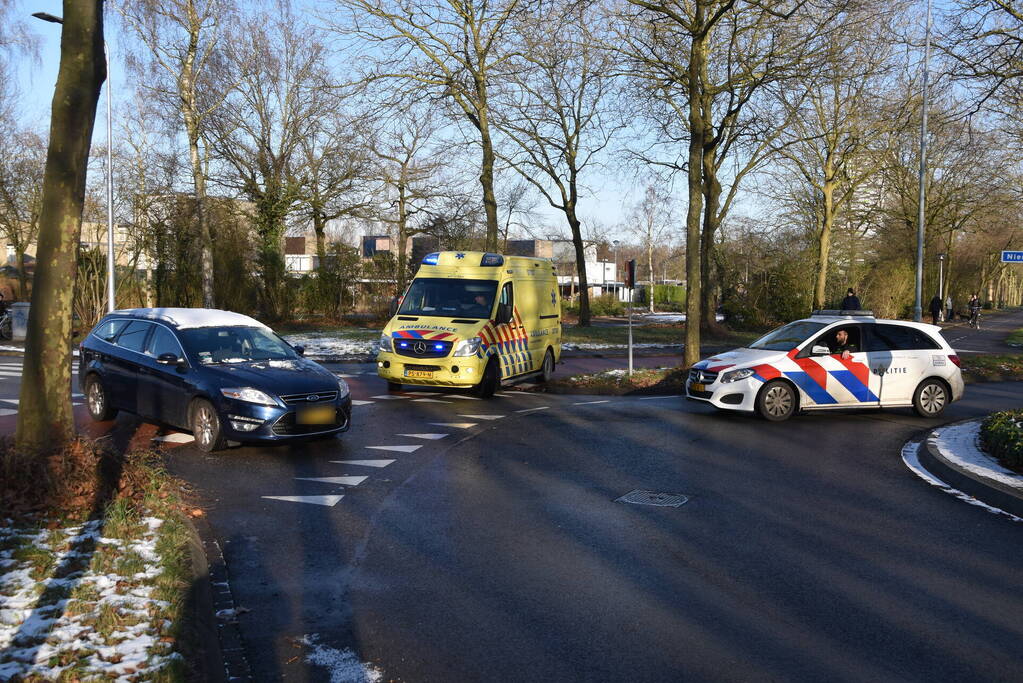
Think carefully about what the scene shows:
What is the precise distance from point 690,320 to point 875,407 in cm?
537

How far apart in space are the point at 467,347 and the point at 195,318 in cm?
484

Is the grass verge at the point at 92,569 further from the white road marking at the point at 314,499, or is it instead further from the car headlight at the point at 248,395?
the car headlight at the point at 248,395

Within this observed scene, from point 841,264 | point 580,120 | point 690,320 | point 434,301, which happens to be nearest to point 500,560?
point 434,301

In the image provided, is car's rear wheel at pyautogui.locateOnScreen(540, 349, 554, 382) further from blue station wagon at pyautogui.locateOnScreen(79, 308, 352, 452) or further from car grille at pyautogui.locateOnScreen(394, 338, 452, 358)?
blue station wagon at pyautogui.locateOnScreen(79, 308, 352, 452)

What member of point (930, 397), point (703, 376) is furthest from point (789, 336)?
point (930, 397)

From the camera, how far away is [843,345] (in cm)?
1357

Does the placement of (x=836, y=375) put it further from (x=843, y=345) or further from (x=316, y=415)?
(x=316, y=415)

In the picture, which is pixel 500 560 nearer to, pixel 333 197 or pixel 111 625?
pixel 111 625

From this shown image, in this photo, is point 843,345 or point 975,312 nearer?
point 843,345

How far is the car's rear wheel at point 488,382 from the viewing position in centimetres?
1554

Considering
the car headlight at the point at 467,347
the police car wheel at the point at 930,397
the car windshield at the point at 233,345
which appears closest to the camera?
the car windshield at the point at 233,345

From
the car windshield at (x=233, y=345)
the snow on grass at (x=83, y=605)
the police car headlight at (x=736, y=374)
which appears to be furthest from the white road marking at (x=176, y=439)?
the police car headlight at (x=736, y=374)

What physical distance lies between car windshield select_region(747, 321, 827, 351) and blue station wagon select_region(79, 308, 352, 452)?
21.7ft

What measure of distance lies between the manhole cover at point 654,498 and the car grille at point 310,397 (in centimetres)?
377
